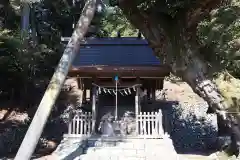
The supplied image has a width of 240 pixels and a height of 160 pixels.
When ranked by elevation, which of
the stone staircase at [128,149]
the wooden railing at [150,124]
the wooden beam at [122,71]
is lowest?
the stone staircase at [128,149]

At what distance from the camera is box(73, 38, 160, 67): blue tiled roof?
13297mm

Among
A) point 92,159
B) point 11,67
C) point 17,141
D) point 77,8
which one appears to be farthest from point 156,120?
point 77,8

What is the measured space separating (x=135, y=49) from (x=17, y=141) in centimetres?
659

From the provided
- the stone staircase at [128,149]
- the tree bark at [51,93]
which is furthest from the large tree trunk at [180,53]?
the tree bark at [51,93]

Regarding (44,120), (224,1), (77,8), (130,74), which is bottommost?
(44,120)

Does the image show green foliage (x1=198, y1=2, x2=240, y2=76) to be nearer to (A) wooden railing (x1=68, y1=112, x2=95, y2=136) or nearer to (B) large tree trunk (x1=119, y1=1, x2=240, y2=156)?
(B) large tree trunk (x1=119, y1=1, x2=240, y2=156)

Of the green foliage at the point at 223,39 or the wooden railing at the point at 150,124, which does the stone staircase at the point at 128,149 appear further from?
the green foliage at the point at 223,39

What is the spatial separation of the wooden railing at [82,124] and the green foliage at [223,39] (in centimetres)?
497

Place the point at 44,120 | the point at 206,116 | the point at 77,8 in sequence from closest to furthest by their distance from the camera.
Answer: the point at 44,120, the point at 206,116, the point at 77,8

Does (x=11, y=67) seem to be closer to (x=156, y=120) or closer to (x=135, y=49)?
(x=135, y=49)

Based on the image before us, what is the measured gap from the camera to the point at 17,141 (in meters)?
13.3

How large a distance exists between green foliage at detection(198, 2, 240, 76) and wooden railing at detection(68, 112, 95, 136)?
497cm

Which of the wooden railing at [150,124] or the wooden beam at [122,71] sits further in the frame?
the wooden beam at [122,71]

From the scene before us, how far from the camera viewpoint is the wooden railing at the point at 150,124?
11.6m
